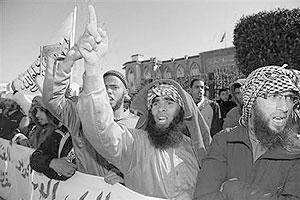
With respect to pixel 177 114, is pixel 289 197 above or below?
below

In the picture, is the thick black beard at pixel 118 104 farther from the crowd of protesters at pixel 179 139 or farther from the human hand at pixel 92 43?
the human hand at pixel 92 43

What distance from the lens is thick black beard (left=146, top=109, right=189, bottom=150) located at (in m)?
2.51

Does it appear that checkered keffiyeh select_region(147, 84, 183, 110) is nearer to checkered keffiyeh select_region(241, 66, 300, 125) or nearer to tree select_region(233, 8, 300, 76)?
checkered keffiyeh select_region(241, 66, 300, 125)

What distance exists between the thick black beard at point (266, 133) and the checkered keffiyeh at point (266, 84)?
0.23ft

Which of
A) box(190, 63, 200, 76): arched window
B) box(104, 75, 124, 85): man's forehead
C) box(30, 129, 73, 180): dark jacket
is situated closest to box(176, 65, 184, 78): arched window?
box(190, 63, 200, 76): arched window

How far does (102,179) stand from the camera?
2.80 metres

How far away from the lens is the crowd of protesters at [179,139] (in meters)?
1.98

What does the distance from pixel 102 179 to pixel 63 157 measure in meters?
0.77

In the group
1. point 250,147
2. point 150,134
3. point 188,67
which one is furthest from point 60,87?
point 188,67

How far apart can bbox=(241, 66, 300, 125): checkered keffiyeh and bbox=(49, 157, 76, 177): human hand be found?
Result: 1.58 metres

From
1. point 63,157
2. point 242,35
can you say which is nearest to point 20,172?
point 63,157

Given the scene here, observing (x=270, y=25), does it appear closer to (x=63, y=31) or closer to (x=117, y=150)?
(x=63, y=31)

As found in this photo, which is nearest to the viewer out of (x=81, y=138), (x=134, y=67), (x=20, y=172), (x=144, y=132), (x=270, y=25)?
(x=144, y=132)

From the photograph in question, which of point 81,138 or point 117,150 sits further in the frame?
point 81,138
